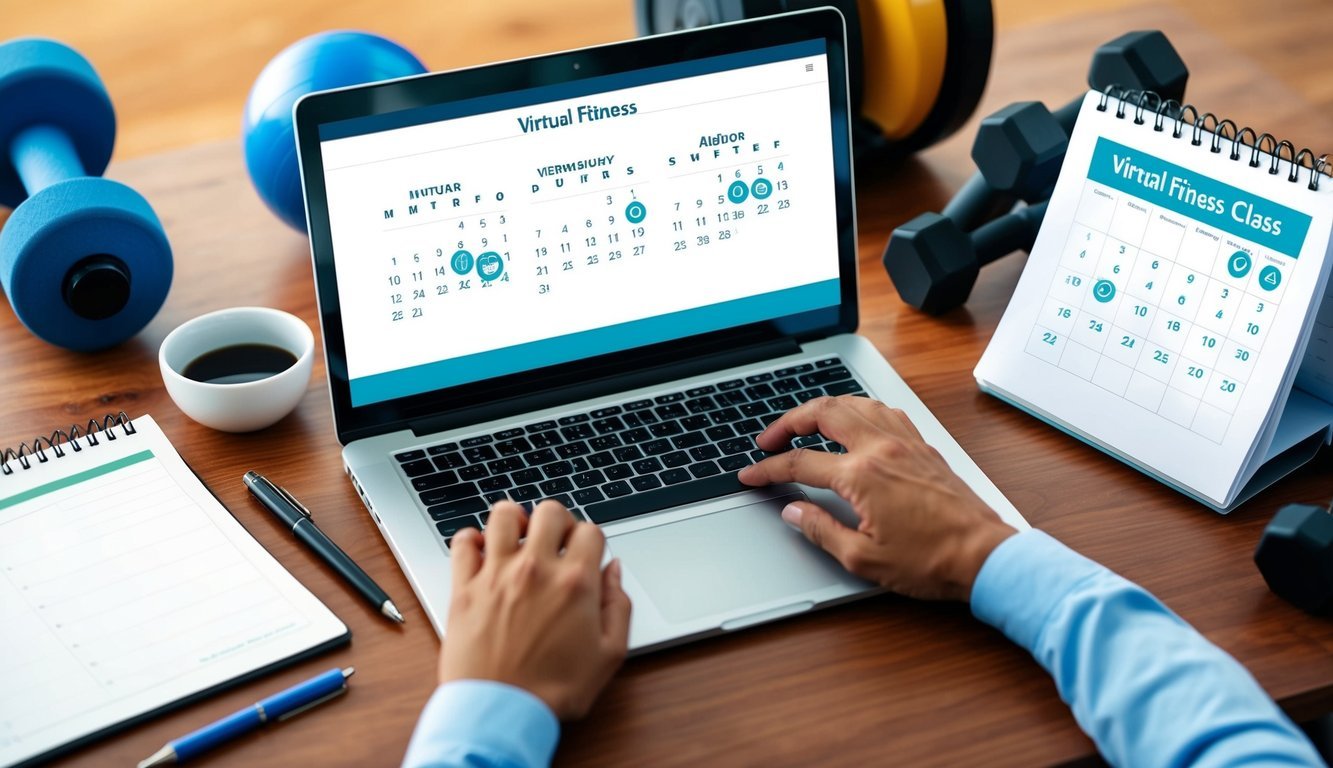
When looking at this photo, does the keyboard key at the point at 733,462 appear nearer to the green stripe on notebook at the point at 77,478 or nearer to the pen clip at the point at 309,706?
the pen clip at the point at 309,706

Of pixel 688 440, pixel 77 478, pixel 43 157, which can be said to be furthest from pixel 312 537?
pixel 43 157

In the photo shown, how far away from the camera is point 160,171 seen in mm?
1467

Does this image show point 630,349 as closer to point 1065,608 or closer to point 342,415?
point 342,415

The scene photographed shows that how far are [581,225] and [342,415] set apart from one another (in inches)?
9.5

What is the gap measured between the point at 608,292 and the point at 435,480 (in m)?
0.21

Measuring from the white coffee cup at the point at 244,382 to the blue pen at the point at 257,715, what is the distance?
29 cm

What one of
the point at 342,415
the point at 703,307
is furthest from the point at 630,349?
the point at 342,415

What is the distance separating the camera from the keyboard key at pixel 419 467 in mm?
1016

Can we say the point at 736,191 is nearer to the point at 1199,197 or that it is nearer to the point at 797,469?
the point at 797,469

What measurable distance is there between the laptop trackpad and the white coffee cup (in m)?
0.32

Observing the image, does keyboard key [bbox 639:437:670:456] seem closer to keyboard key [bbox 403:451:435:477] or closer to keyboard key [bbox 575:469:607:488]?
keyboard key [bbox 575:469:607:488]

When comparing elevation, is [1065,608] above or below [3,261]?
below

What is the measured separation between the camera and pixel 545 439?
105 centimetres

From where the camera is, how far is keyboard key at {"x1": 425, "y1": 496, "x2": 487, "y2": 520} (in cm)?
98
